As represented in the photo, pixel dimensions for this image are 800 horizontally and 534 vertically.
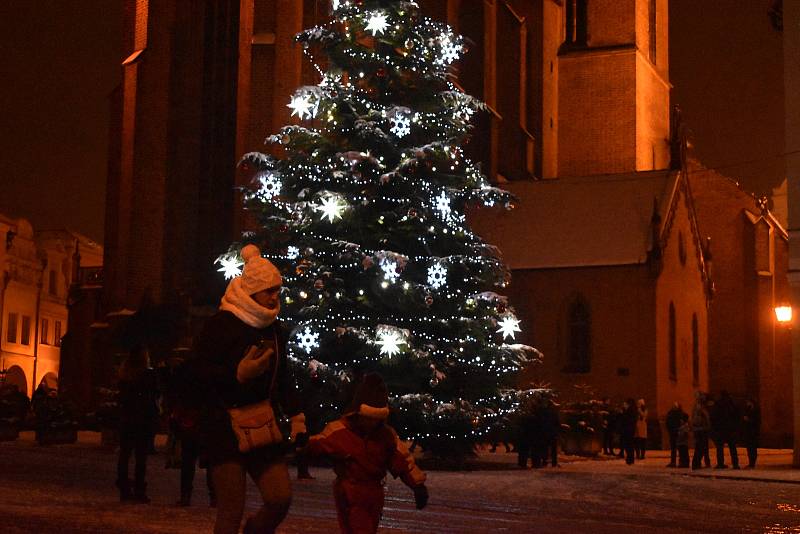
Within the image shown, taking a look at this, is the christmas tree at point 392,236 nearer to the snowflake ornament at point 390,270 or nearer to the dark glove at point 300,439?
the snowflake ornament at point 390,270

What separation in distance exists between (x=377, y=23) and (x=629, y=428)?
490 inches

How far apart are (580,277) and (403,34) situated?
20.6 m

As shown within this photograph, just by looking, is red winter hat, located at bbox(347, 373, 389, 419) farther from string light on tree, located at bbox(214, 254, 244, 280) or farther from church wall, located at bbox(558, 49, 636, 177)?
church wall, located at bbox(558, 49, 636, 177)

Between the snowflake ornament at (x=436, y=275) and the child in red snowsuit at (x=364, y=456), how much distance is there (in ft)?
47.7

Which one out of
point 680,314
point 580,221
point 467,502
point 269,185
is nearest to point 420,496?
point 467,502

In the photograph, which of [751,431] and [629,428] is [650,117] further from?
[751,431]

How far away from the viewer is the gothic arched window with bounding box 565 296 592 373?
41031mm

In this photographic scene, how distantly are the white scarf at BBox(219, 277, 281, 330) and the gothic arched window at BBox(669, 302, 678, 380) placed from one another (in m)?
36.3

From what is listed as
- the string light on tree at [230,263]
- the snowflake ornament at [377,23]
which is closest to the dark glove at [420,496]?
the string light on tree at [230,263]

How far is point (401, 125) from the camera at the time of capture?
72.7 feet

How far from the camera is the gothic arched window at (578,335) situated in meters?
41.0

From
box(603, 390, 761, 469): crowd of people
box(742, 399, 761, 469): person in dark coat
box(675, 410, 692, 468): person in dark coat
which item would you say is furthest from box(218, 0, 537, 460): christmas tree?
box(742, 399, 761, 469): person in dark coat

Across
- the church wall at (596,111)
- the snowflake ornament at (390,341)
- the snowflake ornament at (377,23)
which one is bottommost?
the snowflake ornament at (390,341)

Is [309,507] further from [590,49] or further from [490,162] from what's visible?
[590,49]
